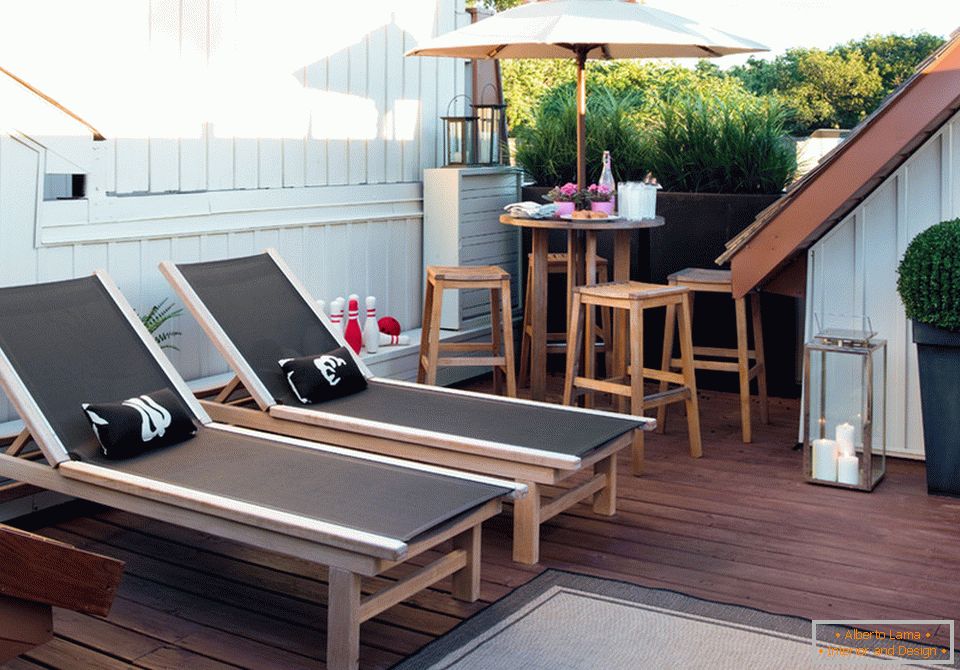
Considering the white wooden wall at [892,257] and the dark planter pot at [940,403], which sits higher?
the white wooden wall at [892,257]

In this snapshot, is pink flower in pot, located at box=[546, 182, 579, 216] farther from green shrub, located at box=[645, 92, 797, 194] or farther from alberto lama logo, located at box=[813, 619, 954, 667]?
alberto lama logo, located at box=[813, 619, 954, 667]

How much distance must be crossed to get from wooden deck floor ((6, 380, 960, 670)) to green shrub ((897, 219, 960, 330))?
0.74m

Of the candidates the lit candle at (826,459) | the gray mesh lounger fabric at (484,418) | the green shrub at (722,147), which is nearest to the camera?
the gray mesh lounger fabric at (484,418)

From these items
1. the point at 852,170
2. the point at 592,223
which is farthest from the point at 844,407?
the point at 592,223

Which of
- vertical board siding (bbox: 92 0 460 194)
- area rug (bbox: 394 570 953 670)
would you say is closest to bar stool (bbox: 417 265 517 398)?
vertical board siding (bbox: 92 0 460 194)

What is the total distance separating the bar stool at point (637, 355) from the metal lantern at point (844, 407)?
52 cm

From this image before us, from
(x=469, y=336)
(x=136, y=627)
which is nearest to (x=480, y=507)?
(x=136, y=627)

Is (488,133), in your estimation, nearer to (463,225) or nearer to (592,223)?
(463,225)

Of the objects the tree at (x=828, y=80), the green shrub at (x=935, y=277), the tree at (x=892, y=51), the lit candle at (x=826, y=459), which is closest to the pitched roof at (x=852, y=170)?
the green shrub at (x=935, y=277)

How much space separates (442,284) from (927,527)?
244cm

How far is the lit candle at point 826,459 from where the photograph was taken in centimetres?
473

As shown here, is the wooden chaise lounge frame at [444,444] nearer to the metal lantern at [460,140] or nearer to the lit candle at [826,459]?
the lit candle at [826,459]

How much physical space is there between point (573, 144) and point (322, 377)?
3.00 meters

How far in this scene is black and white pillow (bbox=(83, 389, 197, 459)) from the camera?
364 centimetres
